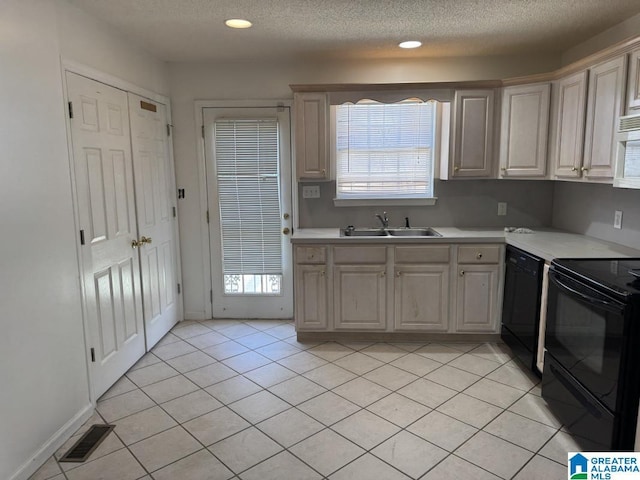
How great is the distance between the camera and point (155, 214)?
3.69 meters

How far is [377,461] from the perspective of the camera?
221cm

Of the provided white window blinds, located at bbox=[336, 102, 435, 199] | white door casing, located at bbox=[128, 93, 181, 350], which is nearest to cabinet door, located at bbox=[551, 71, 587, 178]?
white window blinds, located at bbox=[336, 102, 435, 199]

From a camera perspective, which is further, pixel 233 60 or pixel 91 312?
pixel 233 60

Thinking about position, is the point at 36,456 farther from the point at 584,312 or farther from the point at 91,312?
the point at 584,312

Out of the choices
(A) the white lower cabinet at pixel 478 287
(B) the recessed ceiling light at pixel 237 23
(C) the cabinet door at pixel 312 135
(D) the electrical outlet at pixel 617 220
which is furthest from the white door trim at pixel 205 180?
(D) the electrical outlet at pixel 617 220

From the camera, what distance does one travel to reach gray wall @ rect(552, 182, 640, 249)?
2.97m

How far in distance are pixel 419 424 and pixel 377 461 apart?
425 millimetres

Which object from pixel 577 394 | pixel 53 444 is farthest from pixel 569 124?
pixel 53 444

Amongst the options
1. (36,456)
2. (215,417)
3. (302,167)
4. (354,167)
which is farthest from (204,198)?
(36,456)

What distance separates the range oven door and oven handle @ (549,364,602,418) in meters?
0.05

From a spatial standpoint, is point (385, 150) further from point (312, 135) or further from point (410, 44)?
point (410, 44)

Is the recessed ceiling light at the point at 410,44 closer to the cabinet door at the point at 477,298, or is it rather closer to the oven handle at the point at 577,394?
the cabinet door at the point at 477,298

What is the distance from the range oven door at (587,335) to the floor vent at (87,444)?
8.35 feet

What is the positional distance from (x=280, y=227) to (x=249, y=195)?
414 millimetres
